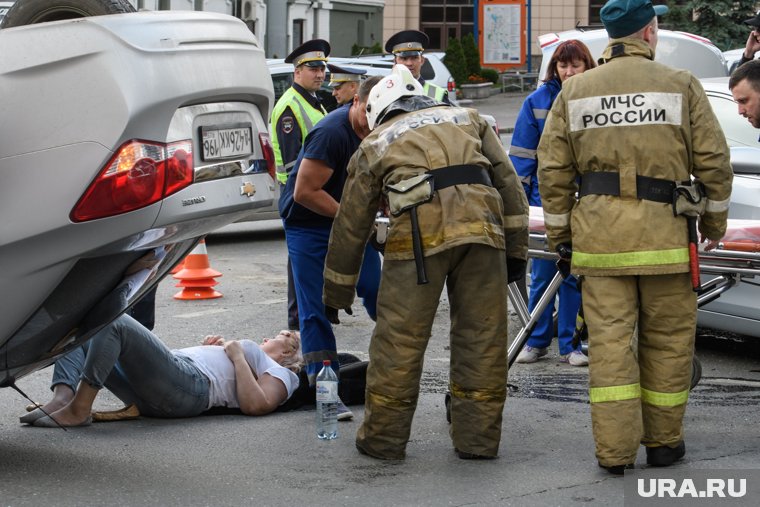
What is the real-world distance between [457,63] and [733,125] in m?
29.9

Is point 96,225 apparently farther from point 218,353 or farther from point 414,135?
point 218,353

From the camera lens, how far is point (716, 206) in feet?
18.1

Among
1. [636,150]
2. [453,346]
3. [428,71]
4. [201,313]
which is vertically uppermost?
[636,150]

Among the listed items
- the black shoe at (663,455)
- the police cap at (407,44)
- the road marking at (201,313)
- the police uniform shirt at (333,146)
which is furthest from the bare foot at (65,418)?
the police cap at (407,44)

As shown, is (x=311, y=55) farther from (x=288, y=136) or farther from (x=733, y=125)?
(x=733, y=125)

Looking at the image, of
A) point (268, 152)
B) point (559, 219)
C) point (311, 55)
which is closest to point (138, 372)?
point (268, 152)

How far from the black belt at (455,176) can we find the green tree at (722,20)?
103ft

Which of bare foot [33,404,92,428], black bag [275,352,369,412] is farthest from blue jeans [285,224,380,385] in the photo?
bare foot [33,404,92,428]

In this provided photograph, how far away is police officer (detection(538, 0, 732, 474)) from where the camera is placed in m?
5.38

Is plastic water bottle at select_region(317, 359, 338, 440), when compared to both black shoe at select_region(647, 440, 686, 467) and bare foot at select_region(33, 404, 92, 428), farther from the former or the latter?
black shoe at select_region(647, 440, 686, 467)

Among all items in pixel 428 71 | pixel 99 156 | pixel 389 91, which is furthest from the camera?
pixel 428 71

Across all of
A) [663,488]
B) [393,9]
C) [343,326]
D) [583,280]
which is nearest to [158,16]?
[583,280]

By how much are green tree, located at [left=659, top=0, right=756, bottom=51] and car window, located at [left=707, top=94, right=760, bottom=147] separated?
28.1 meters

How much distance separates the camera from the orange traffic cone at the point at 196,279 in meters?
10.2
